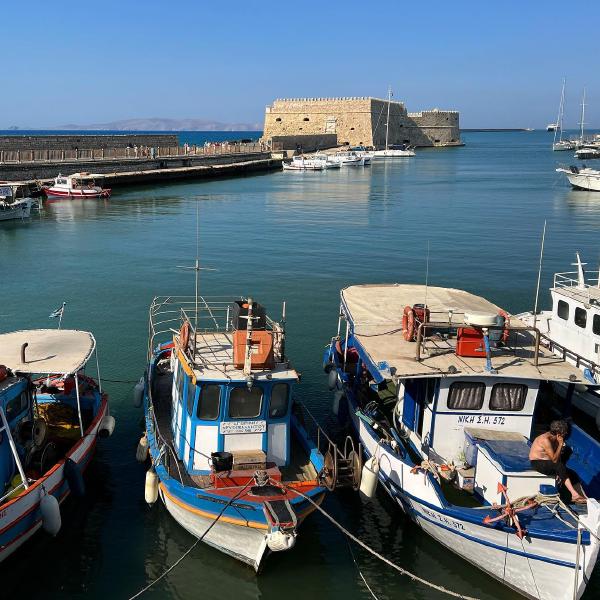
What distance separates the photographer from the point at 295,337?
2139cm

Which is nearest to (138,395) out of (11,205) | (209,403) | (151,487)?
(151,487)

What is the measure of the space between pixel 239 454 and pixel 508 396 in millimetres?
4555

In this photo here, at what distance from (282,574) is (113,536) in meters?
2.93

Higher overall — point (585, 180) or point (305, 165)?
point (585, 180)

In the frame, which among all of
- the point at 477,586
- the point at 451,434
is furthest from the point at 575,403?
the point at 477,586

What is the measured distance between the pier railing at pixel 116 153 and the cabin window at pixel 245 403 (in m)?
53.5

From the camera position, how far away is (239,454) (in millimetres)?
10992

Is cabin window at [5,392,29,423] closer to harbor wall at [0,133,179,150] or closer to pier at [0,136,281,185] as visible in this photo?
pier at [0,136,281,185]

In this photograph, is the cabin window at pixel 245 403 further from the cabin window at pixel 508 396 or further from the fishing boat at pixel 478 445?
the cabin window at pixel 508 396

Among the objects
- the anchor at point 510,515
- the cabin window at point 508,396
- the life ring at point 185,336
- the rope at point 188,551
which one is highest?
the life ring at point 185,336

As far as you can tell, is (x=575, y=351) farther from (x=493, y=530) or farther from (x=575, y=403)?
(x=493, y=530)

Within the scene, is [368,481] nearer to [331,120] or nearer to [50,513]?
[50,513]

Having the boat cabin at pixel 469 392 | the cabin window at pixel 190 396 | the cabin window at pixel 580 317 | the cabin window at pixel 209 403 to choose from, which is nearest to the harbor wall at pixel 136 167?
the cabin window at pixel 190 396

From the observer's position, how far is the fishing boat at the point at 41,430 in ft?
34.4
